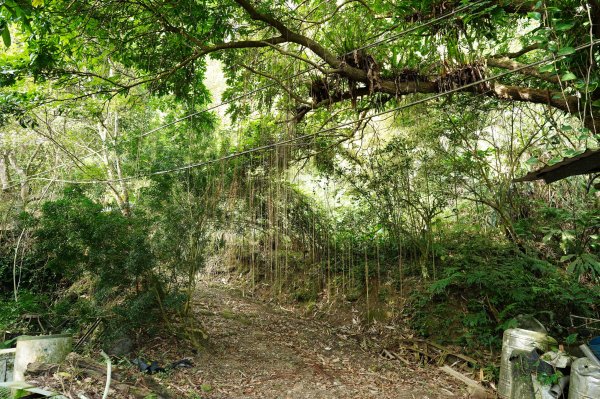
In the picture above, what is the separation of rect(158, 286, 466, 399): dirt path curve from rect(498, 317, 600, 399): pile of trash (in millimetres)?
670

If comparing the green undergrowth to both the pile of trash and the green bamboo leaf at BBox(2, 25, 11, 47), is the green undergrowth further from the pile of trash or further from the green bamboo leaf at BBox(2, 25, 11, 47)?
the green bamboo leaf at BBox(2, 25, 11, 47)

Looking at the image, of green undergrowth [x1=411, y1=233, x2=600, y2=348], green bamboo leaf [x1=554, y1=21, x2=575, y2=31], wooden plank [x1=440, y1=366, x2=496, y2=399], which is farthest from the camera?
green undergrowth [x1=411, y1=233, x2=600, y2=348]

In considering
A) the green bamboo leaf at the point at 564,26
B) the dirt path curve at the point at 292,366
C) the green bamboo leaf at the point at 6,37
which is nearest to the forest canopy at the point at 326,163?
the green bamboo leaf at the point at 564,26

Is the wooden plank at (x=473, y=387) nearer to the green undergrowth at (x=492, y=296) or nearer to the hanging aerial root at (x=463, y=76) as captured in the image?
the green undergrowth at (x=492, y=296)

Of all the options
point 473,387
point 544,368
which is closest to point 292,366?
point 473,387

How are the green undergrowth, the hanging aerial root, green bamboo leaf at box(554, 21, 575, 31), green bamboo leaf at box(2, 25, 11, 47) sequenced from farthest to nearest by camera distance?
the green undergrowth, the hanging aerial root, green bamboo leaf at box(554, 21, 575, 31), green bamboo leaf at box(2, 25, 11, 47)

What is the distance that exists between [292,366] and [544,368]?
2.85 m

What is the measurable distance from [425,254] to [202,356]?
3.82 metres

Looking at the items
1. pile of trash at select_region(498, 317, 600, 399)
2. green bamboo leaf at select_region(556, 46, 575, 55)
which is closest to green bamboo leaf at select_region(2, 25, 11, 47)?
green bamboo leaf at select_region(556, 46, 575, 55)

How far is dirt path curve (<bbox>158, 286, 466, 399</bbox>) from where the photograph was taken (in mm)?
4402

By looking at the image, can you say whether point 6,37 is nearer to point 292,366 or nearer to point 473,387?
point 292,366

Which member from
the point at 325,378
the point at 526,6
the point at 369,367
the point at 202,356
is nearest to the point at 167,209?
the point at 202,356

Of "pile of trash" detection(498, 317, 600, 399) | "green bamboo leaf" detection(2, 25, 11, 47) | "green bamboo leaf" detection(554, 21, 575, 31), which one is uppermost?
"green bamboo leaf" detection(554, 21, 575, 31)

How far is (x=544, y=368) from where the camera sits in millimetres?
3711
